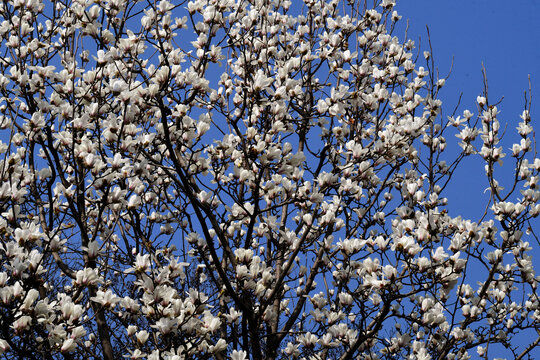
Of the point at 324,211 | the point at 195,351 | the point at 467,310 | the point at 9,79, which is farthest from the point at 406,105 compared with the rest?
the point at 9,79

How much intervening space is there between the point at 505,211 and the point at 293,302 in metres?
2.08

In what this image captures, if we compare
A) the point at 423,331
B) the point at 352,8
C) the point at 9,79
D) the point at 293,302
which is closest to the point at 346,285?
the point at 293,302

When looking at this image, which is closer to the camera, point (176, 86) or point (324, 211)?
point (176, 86)

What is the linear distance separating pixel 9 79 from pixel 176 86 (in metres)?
1.35

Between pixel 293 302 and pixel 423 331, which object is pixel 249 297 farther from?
pixel 423 331

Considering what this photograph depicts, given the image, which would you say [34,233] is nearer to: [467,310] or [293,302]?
[293,302]

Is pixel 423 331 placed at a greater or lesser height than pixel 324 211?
lesser

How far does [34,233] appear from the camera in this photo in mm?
3996

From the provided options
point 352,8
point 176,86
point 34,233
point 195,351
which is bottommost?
point 195,351

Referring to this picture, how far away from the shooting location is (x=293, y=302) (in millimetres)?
5984

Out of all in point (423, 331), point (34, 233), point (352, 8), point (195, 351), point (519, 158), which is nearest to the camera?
point (34, 233)

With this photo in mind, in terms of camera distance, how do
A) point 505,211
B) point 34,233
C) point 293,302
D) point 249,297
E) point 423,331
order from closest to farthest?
point 34,233 → point 249,297 → point 505,211 → point 293,302 → point 423,331

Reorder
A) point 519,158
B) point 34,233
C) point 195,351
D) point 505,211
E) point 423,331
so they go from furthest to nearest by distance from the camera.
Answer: point 423,331, point 519,158, point 505,211, point 195,351, point 34,233

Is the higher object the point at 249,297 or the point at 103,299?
the point at 249,297
